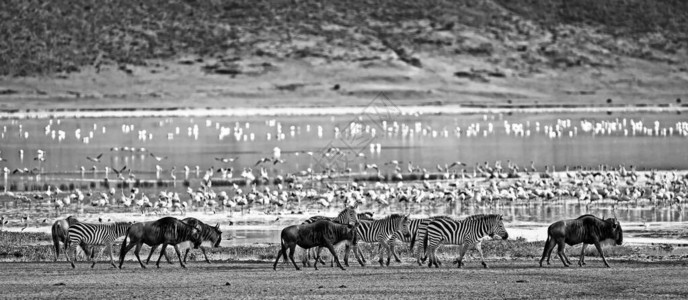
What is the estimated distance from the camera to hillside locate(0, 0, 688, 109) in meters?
119

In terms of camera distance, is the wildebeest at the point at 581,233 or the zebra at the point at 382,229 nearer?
the wildebeest at the point at 581,233

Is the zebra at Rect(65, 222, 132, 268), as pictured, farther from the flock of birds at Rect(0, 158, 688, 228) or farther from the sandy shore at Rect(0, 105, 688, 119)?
the sandy shore at Rect(0, 105, 688, 119)

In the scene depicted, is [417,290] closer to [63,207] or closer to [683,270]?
[683,270]

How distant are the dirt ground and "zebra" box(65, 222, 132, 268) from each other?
373 millimetres

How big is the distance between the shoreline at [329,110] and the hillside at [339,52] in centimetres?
305

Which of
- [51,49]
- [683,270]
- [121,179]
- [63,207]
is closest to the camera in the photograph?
[683,270]

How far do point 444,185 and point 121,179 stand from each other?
1108cm

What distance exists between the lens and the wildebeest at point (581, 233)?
20.8m

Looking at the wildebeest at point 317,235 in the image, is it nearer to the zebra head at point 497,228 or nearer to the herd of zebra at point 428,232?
the herd of zebra at point 428,232

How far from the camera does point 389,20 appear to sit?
144m

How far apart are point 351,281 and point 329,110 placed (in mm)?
91497

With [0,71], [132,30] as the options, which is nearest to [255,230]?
[0,71]

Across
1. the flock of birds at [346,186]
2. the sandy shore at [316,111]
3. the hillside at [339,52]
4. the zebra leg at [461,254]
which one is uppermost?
the hillside at [339,52]

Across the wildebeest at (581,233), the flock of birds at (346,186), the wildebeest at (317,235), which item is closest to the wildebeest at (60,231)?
the wildebeest at (317,235)
